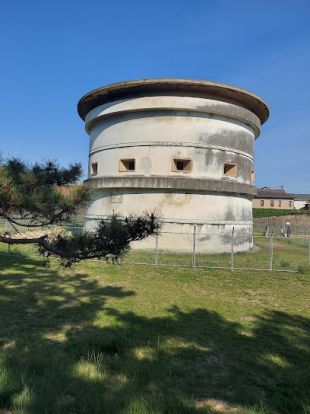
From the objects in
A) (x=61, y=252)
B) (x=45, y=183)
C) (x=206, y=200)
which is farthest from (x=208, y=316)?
(x=206, y=200)

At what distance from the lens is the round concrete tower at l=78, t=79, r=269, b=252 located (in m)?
15.5

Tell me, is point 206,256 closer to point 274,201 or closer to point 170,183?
point 170,183

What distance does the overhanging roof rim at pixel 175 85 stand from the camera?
15086mm

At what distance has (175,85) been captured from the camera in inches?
597

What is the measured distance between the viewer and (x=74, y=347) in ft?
18.0

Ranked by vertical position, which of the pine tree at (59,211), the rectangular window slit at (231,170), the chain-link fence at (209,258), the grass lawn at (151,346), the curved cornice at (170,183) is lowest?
the grass lawn at (151,346)

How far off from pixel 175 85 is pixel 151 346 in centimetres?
1200

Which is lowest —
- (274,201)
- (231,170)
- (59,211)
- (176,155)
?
(59,211)

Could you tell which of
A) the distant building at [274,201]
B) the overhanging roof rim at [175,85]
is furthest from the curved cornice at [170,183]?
the distant building at [274,201]

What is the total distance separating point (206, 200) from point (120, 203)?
3.86 metres

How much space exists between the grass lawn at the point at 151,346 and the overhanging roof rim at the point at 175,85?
28.4 feet

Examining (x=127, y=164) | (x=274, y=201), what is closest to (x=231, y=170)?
(x=127, y=164)

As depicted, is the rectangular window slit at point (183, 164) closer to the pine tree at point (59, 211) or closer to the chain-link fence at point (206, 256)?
the chain-link fence at point (206, 256)

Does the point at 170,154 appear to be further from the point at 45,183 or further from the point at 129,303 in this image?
the point at 45,183
